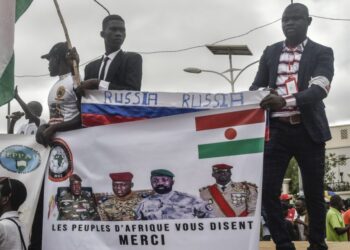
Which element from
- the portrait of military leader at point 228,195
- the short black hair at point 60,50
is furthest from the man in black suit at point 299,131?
the short black hair at point 60,50

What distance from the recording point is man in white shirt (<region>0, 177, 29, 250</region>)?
4.11 metres

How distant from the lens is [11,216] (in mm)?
4305

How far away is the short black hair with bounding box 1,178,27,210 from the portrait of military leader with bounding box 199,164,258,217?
4.74ft

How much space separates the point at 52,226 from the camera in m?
4.64

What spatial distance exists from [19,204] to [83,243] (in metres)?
0.58

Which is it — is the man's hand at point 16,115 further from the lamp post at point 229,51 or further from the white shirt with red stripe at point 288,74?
the lamp post at point 229,51

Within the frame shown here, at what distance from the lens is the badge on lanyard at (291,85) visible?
454 cm

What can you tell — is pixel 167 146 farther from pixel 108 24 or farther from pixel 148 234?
pixel 108 24

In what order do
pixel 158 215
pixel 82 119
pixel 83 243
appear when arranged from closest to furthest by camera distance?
pixel 158 215, pixel 83 243, pixel 82 119

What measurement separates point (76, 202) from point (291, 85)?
183 cm

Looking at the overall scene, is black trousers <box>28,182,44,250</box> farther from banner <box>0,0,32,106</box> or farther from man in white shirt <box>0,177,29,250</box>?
banner <box>0,0,32,106</box>

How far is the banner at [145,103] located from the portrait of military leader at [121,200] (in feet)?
1.56

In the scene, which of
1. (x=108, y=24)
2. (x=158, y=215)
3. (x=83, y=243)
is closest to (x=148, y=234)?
(x=158, y=215)

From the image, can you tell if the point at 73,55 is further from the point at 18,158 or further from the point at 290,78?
the point at 290,78
